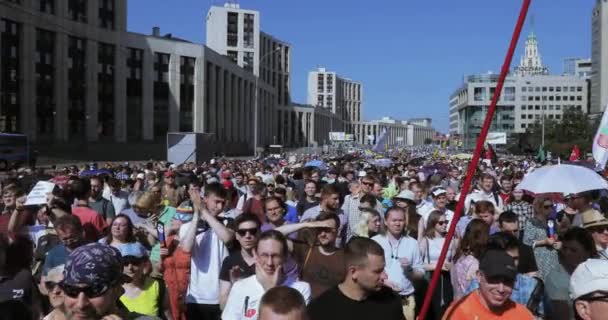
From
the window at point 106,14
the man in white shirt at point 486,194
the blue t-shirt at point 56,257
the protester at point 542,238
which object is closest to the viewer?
the blue t-shirt at point 56,257

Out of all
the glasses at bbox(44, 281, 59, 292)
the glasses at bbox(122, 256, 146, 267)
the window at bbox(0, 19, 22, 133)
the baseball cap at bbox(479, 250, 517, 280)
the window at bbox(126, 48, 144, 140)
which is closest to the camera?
the baseball cap at bbox(479, 250, 517, 280)

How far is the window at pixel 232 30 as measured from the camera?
12488 cm

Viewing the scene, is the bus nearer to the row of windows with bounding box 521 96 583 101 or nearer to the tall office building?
the tall office building

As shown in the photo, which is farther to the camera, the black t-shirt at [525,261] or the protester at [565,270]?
the black t-shirt at [525,261]

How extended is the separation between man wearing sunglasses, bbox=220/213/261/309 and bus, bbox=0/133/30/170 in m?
41.2

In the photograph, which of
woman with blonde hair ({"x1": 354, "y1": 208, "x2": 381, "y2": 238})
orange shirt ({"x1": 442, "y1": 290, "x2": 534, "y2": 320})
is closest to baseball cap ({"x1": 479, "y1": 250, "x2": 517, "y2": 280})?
orange shirt ({"x1": 442, "y1": 290, "x2": 534, "y2": 320})

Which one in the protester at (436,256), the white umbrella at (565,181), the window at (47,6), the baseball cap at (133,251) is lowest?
the protester at (436,256)

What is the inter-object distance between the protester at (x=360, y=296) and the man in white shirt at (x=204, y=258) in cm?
194

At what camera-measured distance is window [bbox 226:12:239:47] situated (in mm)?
124875

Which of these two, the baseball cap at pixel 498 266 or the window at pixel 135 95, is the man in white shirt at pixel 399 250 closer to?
the baseball cap at pixel 498 266

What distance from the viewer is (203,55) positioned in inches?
3059

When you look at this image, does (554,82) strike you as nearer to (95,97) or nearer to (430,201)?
(95,97)

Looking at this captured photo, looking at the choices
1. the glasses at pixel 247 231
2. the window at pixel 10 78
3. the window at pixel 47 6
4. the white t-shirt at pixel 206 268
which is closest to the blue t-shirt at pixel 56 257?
the white t-shirt at pixel 206 268

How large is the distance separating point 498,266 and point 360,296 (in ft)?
2.74
